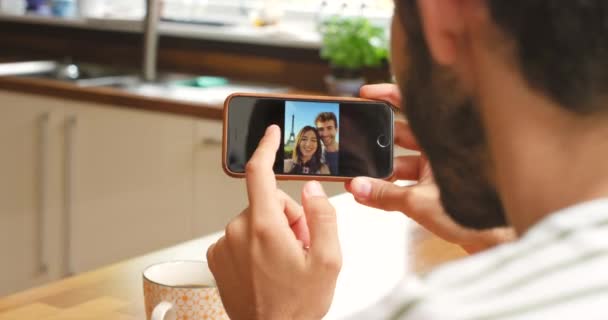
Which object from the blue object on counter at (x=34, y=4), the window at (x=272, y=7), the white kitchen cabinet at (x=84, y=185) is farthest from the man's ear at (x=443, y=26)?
the blue object on counter at (x=34, y=4)

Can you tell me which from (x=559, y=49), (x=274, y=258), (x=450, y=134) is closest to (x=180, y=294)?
(x=274, y=258)

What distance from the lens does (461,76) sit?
54cm

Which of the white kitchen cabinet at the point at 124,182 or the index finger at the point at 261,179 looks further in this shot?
the white kitchen cabinet at the point at 124,182

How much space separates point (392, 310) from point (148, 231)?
255 centimetres

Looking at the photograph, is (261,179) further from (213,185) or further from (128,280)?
(213,185)

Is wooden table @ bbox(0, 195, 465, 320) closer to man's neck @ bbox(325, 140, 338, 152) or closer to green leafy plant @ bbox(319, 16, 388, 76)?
man's neck @ bbox(325, 140, 338, 152)

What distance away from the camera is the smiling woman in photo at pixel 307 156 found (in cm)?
102

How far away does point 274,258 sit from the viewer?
835mm

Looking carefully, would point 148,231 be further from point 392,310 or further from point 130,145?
point 392,310

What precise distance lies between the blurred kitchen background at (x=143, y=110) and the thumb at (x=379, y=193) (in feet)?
4.96

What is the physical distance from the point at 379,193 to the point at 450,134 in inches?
17.4

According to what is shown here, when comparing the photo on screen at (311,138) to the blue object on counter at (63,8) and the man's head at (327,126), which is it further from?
the blue object on counter at (63,8)

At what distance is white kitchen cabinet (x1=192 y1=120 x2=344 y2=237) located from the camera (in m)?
2.75

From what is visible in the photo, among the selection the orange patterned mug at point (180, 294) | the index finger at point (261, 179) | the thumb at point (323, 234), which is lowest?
the orange patterned mug at point (180, 294)
